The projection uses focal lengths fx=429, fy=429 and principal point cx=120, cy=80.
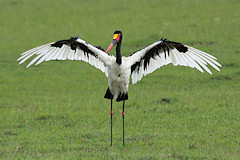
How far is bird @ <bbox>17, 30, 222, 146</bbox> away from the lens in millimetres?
8039

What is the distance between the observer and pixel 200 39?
15922mm

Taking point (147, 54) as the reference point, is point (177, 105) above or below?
below

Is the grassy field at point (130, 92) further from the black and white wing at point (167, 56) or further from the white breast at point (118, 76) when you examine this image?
the black and white wing at point (167, 56)

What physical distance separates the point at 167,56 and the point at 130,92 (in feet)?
11.8

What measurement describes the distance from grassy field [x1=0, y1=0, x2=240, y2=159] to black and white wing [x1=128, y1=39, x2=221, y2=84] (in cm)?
133

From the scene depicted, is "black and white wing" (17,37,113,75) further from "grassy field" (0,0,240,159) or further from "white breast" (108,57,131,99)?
"grassy field" (0,0,240,159)

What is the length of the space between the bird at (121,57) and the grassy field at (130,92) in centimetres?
114

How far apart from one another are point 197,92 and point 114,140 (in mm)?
3981

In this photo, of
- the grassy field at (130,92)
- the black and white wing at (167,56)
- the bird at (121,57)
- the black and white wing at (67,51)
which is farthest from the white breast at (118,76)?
the grassy field at (130,92)

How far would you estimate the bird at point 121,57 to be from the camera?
804 cm

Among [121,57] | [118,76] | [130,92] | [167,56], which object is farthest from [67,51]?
[130,92]

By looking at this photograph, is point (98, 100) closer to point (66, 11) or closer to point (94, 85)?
point (94, 85)

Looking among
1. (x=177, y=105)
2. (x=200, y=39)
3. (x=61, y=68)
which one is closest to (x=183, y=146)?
(x=177, y=105)

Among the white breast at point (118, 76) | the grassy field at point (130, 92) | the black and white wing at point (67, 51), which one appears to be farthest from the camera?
the black and white wing at point (67, 51)
